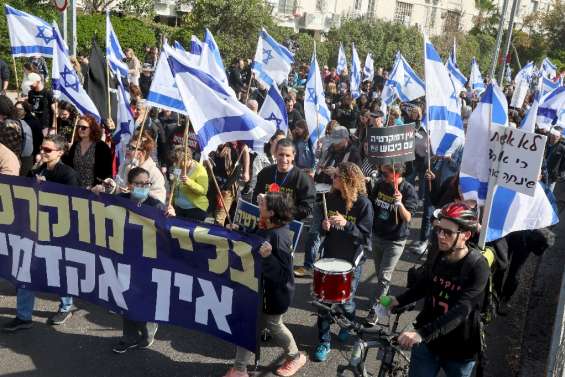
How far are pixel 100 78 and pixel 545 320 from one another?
6.61 meters

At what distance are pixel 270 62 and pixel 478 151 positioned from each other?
7.43 m

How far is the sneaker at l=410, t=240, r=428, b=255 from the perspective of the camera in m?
8.72

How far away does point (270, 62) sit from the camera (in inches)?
467

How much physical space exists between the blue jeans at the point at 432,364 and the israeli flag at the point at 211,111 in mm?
2218

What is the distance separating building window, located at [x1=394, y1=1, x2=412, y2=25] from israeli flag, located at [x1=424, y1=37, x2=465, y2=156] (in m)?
51.4

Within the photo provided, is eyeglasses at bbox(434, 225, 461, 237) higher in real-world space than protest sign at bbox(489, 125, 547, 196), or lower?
lower

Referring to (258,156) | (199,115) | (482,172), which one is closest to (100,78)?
(258,156)

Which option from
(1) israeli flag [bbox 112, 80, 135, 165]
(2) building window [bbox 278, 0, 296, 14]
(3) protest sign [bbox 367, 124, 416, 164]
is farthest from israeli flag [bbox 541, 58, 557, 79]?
(2) building window [bbox 278, 0, 296, 14]

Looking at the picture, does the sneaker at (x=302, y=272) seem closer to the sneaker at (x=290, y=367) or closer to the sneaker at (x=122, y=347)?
the sneaker at (x=290, y=367)

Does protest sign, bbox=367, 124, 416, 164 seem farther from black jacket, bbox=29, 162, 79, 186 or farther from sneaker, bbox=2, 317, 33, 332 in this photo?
sneaker, bbox=2, 317, 33, 332

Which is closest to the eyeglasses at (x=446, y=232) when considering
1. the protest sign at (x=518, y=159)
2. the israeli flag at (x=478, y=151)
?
the protest sign at (x=518, y=159)

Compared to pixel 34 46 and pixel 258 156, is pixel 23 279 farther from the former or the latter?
pixel 34 46

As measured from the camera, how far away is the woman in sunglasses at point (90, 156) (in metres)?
6.70

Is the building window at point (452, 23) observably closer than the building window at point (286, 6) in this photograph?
Yes
